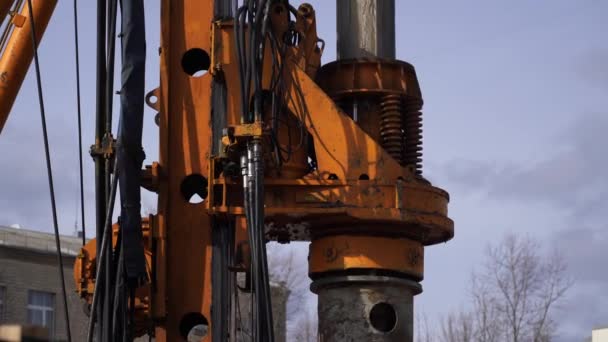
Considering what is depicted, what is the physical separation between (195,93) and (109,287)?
1633 mm

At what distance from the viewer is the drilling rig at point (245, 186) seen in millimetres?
10219

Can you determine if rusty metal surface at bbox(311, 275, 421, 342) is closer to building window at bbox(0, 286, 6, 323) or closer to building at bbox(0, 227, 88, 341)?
building at bbox(0, 227, 88, 341)

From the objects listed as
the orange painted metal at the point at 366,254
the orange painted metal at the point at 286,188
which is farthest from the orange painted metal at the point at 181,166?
the orange painted metal at the point at 366,254

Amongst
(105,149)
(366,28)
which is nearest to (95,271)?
(105,149)

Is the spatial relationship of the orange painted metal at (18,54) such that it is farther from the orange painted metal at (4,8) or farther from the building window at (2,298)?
the building window at (2,298)

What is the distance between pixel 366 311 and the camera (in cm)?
1031

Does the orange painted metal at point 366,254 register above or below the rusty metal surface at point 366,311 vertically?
above

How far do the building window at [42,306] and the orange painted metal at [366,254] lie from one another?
110ft

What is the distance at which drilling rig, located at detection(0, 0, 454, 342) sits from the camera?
1022cm

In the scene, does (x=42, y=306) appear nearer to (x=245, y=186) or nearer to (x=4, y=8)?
(x=4, y=8)

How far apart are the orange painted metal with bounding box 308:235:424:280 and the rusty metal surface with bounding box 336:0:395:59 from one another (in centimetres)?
153

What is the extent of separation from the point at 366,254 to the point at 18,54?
3840 mm

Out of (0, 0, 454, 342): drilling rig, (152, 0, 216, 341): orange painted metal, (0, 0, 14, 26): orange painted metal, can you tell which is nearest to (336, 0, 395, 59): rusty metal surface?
(0, 0, 454, 342): drilling rig

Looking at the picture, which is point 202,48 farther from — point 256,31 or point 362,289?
point 362,289
